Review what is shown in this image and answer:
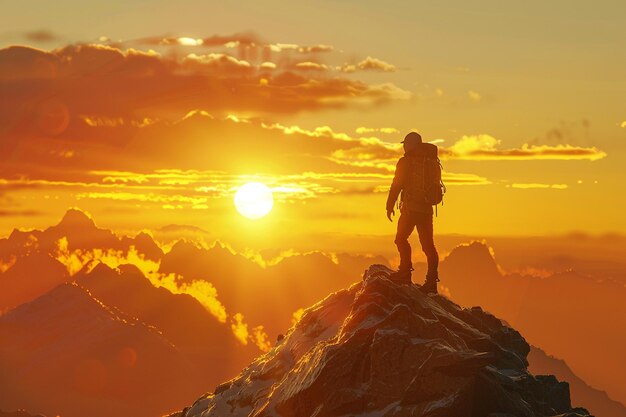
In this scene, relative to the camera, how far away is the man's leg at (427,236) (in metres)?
30.5

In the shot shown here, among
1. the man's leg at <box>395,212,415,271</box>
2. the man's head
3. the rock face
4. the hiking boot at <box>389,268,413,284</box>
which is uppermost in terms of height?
the man's head

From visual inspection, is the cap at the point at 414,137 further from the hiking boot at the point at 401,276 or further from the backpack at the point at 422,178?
the hiking boot at the point at 401,276

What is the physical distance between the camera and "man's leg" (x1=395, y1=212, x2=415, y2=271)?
3042cm

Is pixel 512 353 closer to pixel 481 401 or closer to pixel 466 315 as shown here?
pixel 466 315

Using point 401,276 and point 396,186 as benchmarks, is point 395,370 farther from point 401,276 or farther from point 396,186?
point 396,186

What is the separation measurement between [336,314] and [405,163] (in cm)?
780

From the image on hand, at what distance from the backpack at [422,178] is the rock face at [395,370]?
3083 mm

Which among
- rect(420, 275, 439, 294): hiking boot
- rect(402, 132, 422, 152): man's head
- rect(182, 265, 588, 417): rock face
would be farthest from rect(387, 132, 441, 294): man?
rect(182, 265, 588, 417): rock face

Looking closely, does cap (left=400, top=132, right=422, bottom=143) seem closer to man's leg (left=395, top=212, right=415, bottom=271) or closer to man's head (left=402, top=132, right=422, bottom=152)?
man's head (left=402, top=132, right=422, bottom=152)

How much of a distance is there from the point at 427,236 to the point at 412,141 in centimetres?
354

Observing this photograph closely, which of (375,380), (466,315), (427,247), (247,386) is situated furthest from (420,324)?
(247,386)

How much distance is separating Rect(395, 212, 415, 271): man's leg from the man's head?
2395mm

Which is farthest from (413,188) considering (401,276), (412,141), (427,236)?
(401,276)

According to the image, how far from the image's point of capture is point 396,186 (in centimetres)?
3011
